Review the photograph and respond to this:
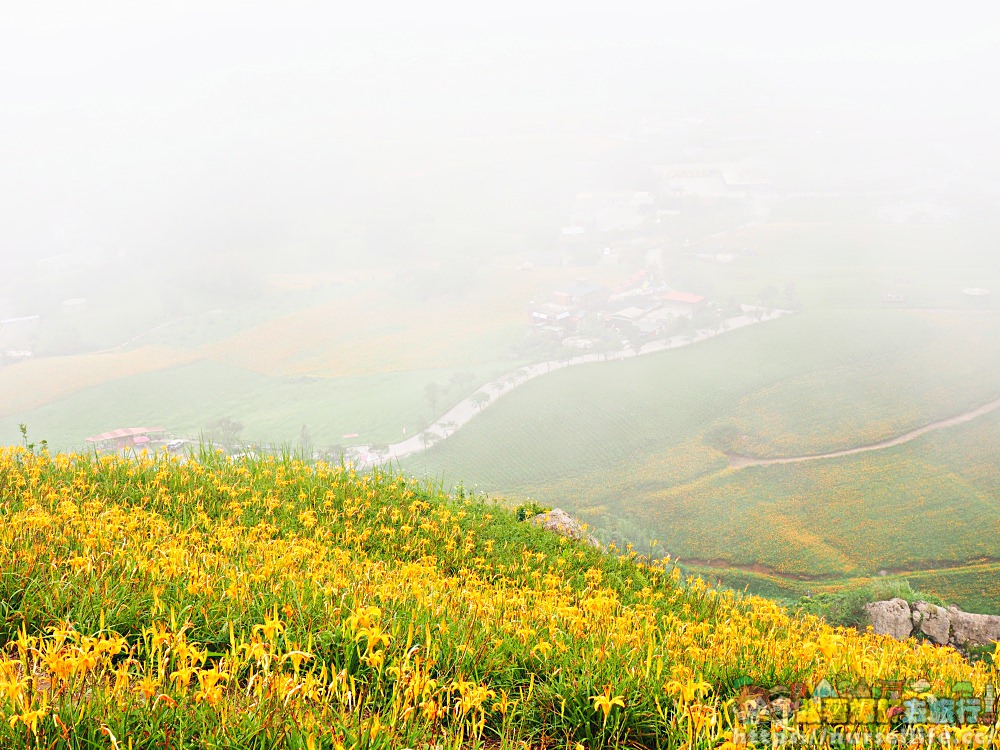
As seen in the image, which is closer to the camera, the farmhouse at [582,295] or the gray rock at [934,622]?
the gray rock at [934,622]

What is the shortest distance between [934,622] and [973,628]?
2.88 feet

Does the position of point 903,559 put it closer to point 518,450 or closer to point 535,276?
point 518,450

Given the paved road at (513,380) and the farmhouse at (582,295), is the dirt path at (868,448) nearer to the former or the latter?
the paved road at (513,380)

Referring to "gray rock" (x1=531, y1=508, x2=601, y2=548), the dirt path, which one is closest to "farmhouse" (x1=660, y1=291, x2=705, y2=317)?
the dirt path

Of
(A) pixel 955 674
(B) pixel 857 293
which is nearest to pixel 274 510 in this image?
(A) pixel 955 674

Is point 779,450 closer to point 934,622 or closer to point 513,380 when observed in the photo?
point 513,380

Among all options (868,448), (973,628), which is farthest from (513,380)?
(973,628)

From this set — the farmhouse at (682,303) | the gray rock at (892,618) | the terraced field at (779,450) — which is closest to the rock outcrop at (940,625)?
the gray rock at (892,618)

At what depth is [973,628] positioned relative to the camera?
653 inches

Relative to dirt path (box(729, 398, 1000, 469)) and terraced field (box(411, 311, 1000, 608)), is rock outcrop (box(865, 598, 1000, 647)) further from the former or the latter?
dirt path (box(729, 398, 1000, 469))

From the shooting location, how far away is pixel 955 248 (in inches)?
6811

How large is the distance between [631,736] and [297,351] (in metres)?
146

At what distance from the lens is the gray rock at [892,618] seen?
1703 cm

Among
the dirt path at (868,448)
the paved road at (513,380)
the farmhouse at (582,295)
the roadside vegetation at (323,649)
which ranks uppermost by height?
the farmhouse at (582,295)
